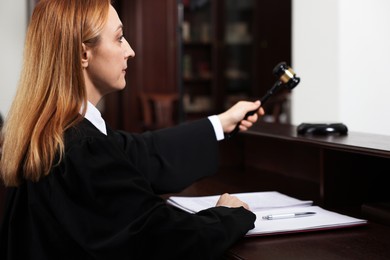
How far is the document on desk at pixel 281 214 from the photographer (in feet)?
4.71

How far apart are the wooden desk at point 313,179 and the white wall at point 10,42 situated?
2.89 metres

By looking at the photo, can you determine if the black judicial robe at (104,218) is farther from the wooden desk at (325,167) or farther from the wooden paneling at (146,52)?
the wooden paneling at (146,52)

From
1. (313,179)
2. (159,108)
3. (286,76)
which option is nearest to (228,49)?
(159,108)

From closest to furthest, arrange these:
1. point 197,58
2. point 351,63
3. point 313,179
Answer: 1. point 313,179
2. point 351,63
3. point 197,58

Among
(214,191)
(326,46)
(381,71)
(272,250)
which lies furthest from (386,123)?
(272,250)

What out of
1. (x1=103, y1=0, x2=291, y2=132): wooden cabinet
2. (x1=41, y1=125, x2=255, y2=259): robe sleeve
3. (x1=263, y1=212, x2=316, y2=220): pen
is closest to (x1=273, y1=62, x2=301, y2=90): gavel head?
(x1=263, y1=212, x2=316, y2=220): pen

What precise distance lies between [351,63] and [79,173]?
162 cm

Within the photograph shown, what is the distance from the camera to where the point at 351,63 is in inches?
103

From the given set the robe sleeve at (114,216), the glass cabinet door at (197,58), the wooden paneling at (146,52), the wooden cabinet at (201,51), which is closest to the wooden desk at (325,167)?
the robe sleeve at (114,216)

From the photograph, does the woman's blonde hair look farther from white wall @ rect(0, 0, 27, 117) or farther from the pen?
white wall @ rect(0, 0, 27, 117)

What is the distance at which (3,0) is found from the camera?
4953 millimetres

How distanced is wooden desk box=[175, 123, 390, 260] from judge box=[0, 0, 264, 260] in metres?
0.12

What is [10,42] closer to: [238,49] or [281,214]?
[238,49]

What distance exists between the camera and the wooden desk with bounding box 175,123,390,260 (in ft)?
4.34
